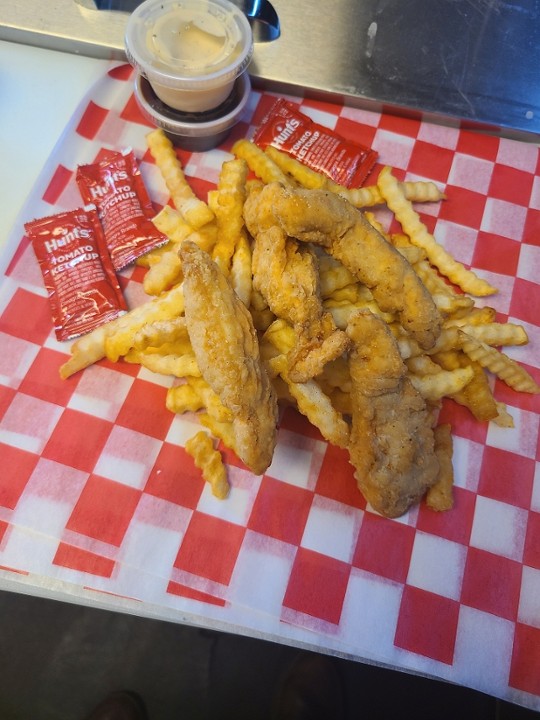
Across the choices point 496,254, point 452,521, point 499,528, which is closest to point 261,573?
point 452,521

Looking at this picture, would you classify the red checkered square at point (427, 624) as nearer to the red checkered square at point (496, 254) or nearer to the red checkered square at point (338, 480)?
the red checkered square at point (338, 480)

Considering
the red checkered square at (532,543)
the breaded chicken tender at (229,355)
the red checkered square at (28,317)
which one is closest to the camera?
the breaded chicken tender at (229,355)

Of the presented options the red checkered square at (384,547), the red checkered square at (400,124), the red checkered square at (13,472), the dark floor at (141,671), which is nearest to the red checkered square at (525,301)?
the red checkered square at (400,124)

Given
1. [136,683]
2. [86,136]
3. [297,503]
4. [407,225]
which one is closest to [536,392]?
[407,225]

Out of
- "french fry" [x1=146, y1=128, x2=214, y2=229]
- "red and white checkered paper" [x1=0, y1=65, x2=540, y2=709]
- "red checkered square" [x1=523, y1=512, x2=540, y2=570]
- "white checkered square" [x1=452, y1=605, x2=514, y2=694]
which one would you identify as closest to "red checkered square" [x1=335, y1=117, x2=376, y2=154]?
"french fry" [x1=146, y1=128, x2=214, y2=229]

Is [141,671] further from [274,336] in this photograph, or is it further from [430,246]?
[430,246]

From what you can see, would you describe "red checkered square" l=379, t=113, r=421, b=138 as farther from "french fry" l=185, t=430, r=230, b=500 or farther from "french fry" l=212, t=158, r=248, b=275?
"french fry" l=185, t=430, r=230, b=500

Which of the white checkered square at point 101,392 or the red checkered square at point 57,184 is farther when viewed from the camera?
the red checkered square at point 57,184

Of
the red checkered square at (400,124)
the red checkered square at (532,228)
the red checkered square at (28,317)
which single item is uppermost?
the red checkered square at (400,124)
